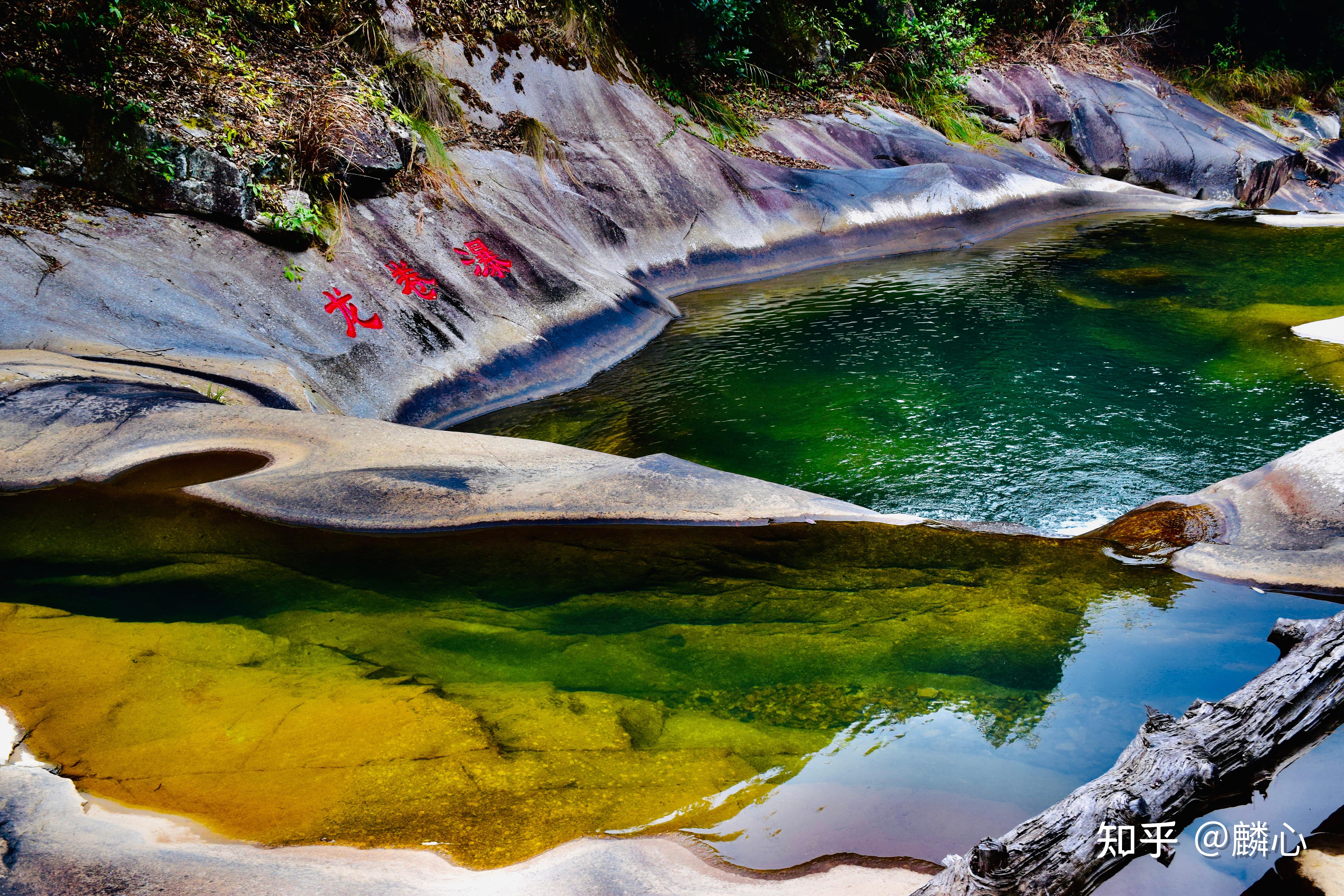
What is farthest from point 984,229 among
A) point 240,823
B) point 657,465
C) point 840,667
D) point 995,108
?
point 240,823

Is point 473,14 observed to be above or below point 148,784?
above

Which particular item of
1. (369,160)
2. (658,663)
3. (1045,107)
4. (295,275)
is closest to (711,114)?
(369,160)

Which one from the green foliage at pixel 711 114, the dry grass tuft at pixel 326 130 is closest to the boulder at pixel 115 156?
the dry grass tuft at pixel 326 130

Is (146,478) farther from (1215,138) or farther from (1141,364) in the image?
(1215,138)

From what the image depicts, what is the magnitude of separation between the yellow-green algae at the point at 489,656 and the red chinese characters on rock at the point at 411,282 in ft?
13.1

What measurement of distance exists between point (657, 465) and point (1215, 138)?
1854 cm

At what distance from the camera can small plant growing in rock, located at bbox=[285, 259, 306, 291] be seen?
7.35 metres

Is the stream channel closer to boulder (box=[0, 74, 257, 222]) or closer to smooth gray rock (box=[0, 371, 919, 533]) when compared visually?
smooth gray rock (box=[0, 371, 919, 533])

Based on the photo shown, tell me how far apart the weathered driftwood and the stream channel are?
0.70 feet

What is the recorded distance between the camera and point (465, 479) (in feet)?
15.5

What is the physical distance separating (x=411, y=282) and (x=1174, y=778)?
7260 millimetres

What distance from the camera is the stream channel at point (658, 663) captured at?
102 inches

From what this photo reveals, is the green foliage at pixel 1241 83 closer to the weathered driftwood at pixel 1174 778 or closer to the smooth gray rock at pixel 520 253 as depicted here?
the smooth gray rock at pixel 520 253

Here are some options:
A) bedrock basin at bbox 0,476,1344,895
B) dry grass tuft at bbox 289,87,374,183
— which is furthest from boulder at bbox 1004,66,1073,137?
bedrock basin at bbox 0,476,1344,895
